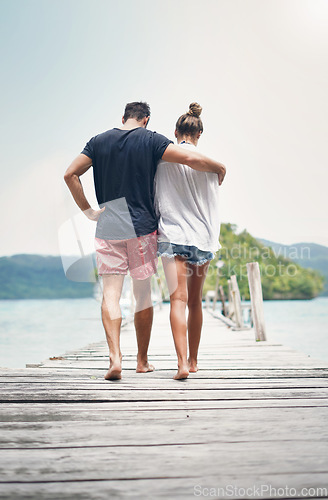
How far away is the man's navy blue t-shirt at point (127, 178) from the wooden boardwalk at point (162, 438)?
91 centimetres

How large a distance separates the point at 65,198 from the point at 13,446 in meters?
1.79

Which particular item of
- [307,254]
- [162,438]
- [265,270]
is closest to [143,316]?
[162,438]

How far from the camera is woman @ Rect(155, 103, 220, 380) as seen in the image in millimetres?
2887

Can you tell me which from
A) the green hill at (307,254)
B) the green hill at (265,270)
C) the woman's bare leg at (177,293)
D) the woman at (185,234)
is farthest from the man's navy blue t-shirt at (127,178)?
the green hill at (307,254)

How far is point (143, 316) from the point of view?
10.2 feet

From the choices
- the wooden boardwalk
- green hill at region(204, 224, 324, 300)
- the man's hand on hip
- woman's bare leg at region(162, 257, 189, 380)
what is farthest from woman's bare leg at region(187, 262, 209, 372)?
green hill at region(204, 224, 324, 300)

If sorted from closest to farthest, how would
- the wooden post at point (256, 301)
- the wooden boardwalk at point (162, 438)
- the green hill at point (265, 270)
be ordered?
the wooden boardwalk at point (162, 438) → the wooden post at point (256, 301) → the green hill at point (265, 270)

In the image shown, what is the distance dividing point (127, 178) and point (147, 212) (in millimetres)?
239

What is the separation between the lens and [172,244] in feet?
9.50

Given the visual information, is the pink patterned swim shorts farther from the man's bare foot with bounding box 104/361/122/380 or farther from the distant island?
the distant island

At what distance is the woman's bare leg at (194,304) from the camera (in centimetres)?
303

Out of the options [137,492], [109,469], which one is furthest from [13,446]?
[137,492]

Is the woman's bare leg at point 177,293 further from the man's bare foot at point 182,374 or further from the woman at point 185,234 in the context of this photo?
the man's bare foot at point 182,374

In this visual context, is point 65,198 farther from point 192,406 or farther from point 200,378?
→ point 192,406
